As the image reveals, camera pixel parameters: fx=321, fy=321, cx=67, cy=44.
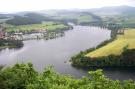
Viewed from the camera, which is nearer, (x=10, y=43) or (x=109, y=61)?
(x=109, y=61)

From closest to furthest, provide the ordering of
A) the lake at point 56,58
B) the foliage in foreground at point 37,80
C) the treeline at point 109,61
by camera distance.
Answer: the foliage in foreground at point 37,80 < the lake at point 56,58 < the treeline at point 109,61

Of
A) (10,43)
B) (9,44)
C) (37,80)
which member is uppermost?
(37,80)

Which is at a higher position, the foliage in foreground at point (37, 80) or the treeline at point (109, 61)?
the foliage in foreground at point (37, 80)

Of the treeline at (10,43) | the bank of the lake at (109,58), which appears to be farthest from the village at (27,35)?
the bank of the lake at (109,58)

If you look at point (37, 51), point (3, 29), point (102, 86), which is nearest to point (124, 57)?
point (37, 51)

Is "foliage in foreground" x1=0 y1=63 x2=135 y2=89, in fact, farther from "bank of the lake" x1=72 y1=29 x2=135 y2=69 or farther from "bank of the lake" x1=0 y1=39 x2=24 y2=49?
"bank of the lake" x1=0 y1=39 x2=24 y2=49

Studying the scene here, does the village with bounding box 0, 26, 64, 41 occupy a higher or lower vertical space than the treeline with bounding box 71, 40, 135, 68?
lower

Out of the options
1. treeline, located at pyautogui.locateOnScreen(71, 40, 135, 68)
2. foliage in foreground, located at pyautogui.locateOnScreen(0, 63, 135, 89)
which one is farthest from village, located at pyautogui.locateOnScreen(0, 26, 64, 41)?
foliage in foreground, located at pyautogui.locateOnScreen(0, 63, 135, 89)

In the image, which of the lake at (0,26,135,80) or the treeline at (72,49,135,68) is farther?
the treeline at (72,49,135,68)

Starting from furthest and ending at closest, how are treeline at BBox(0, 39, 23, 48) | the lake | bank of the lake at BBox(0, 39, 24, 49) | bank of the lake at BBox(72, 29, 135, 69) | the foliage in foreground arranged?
1. treeline at BBox(0, 39, 23, 48)
2. bank of the lake at BBox(0, 39, 24, 49)
3. bank of the lake at BBox(72, 29, 135, 69)
4. the lake
5. the foliage in foreground

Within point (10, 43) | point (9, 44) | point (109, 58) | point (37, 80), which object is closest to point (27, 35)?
point (10, 43)

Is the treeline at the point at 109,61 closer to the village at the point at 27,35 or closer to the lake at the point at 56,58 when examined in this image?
the lake at the point at 56,58

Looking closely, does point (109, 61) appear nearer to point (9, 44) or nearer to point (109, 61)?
point (109, 61)
